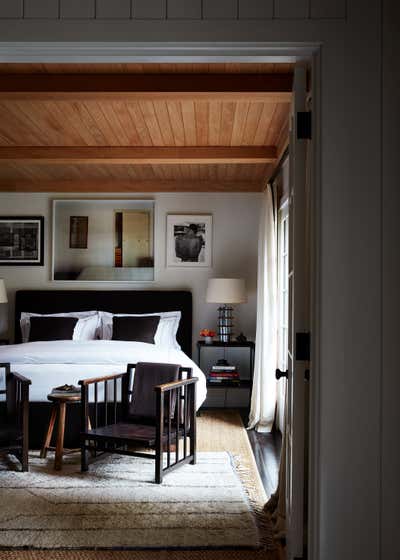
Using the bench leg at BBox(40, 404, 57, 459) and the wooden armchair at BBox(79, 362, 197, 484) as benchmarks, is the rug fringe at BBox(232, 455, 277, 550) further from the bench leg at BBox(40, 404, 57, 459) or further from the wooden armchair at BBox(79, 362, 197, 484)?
the bench leg at BBox(40, 404, 57, 459)

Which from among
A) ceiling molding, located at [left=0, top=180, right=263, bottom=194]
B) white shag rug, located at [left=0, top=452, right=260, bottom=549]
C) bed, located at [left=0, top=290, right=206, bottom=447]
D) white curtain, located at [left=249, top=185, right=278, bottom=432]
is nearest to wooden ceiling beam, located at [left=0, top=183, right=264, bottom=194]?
ceiling molding, located at [left=0, top=180, right=263, bottom=194]

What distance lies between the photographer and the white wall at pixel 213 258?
22.7 feet

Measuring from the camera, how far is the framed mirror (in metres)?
6.94

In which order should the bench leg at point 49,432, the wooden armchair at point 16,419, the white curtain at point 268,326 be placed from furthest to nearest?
the white curtain at point 268,326 → the bench leg at point 49,432 → the wooden armchair at point 16,419

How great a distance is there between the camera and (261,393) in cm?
579

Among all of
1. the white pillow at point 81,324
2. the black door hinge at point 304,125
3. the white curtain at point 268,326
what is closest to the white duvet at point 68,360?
the white curtain at point 268,326

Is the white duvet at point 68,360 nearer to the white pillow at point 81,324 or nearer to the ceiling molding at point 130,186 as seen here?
the white pillow at point 81,324

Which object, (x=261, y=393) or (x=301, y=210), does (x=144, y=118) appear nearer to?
(x=301, y=210)

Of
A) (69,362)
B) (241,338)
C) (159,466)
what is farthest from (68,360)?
(241,338)

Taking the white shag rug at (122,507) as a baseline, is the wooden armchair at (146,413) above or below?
above

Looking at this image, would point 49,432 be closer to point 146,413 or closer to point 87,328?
point 146,413

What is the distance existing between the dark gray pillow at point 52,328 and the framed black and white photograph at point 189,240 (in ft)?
4.63

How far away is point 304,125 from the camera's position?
2.25 meters

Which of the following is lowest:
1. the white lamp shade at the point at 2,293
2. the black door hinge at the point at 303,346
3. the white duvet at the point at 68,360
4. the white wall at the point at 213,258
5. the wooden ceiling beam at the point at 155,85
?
the white duvet at the point at 68,360
